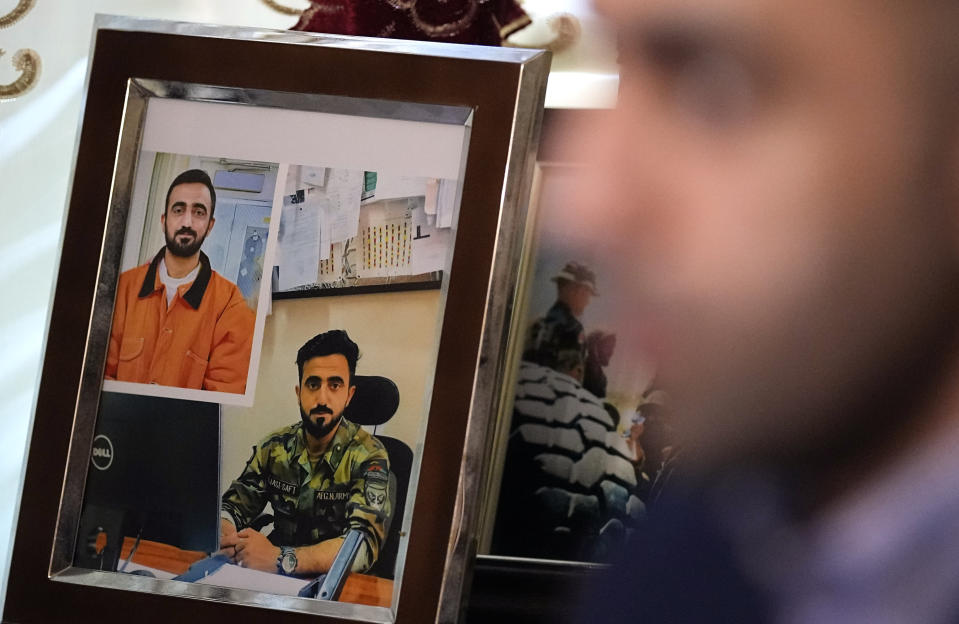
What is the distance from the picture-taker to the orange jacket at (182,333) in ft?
2.66

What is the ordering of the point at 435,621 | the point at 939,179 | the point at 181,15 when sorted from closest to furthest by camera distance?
the point at 435,621 → the point at 939,179 → the point at 181,15

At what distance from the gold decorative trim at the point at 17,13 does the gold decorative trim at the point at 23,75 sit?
33 millimetres

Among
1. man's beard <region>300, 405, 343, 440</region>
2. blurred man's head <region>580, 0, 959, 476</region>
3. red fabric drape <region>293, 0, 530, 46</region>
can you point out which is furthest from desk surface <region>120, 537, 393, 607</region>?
red fabric drape <region>293, 0, 530, 46</region>

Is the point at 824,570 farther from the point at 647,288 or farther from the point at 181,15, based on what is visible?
the point at 181,15

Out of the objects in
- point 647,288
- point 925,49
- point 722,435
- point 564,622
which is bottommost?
point 564,622

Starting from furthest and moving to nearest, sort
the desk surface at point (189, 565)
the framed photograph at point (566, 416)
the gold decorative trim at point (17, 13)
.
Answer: the gold decorative trim at point (17, 13), the framed photograph at point (566, 416), the desk surface at point (189, 565)

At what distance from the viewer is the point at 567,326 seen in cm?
91

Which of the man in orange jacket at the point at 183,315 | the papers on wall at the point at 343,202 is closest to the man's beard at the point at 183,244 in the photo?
the man in orange jacket at the point at 183,315

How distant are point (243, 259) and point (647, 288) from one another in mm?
397

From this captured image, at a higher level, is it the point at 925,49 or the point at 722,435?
the point at 925,49

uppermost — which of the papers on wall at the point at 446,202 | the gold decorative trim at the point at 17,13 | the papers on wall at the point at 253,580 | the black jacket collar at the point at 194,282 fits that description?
the gold decorative trim at the point at 17,13

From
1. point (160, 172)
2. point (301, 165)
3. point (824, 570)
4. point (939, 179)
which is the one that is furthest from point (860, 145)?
point (160, 172)

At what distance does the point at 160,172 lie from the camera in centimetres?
84

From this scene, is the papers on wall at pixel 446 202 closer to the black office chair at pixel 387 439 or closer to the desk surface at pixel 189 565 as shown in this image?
the black office chair at pixel 387 439
